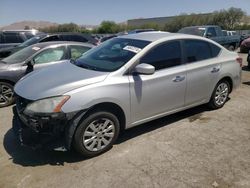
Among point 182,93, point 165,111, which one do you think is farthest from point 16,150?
point 182,93

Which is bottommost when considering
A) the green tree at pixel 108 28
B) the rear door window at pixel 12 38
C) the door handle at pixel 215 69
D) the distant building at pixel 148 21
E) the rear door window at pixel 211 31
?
the green tree at pixel 108 28

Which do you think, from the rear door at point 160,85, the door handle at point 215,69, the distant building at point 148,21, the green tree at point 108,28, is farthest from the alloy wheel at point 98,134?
the distant building at point 148,21

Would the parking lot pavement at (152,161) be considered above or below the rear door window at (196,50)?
below

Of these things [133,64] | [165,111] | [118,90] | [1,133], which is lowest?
[1,133]

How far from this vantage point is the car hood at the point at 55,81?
3.68m

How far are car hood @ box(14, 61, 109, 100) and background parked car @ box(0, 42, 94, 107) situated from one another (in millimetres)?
2083

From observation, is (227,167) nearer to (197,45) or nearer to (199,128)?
(199,128)

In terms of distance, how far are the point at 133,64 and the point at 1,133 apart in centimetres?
262

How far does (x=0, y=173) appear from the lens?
141 inches

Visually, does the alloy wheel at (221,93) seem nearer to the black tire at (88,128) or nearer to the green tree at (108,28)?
the black tire at (88,128)

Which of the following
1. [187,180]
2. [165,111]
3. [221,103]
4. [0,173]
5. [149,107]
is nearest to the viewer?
[187,180]

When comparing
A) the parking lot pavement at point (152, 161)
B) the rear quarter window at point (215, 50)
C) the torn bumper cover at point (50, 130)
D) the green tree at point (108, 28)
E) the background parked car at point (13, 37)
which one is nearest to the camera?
the parking lot pavement at point (152, 161)

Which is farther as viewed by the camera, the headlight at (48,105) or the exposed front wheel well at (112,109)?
the exposed front wheel well at (112,109)

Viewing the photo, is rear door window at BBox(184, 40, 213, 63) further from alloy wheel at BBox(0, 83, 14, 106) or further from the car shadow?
alloy wheel at BBox(0, 83, 14, 106)
